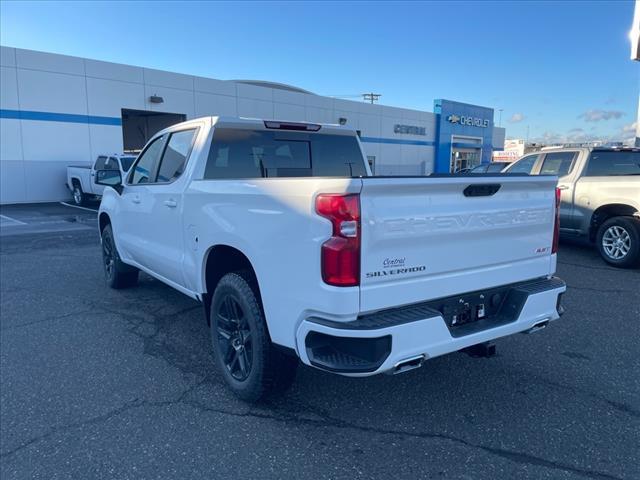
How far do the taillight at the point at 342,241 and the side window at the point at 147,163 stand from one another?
2984 mm

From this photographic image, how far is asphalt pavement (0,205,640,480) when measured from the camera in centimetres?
274

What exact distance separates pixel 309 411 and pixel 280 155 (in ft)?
7.51

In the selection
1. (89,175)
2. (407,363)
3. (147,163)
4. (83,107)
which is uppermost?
(83,107)

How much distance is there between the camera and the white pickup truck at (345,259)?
8.34ft

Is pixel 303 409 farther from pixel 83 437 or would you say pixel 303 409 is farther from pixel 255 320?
pixel 83 437

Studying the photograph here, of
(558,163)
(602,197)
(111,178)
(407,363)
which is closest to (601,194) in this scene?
(602,197)

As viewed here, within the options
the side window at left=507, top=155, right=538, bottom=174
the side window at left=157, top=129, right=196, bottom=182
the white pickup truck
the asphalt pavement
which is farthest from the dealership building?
the white pickup truck

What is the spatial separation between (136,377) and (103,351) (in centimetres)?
71

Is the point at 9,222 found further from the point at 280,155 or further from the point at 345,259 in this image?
the point at 345,259

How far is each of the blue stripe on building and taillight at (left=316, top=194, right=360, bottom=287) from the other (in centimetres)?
1967

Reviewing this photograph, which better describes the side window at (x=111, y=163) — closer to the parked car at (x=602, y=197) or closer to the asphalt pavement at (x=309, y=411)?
the asphalt pavement at (x=309, y=411)

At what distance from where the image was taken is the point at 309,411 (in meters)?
3.32

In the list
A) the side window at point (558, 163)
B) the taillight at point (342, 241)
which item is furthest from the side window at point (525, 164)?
the taillight at point (342, 241)

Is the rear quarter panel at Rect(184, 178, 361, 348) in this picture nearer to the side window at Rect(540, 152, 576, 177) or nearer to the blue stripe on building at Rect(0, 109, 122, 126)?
the side window at Rect(540, 152, 576, 177)
